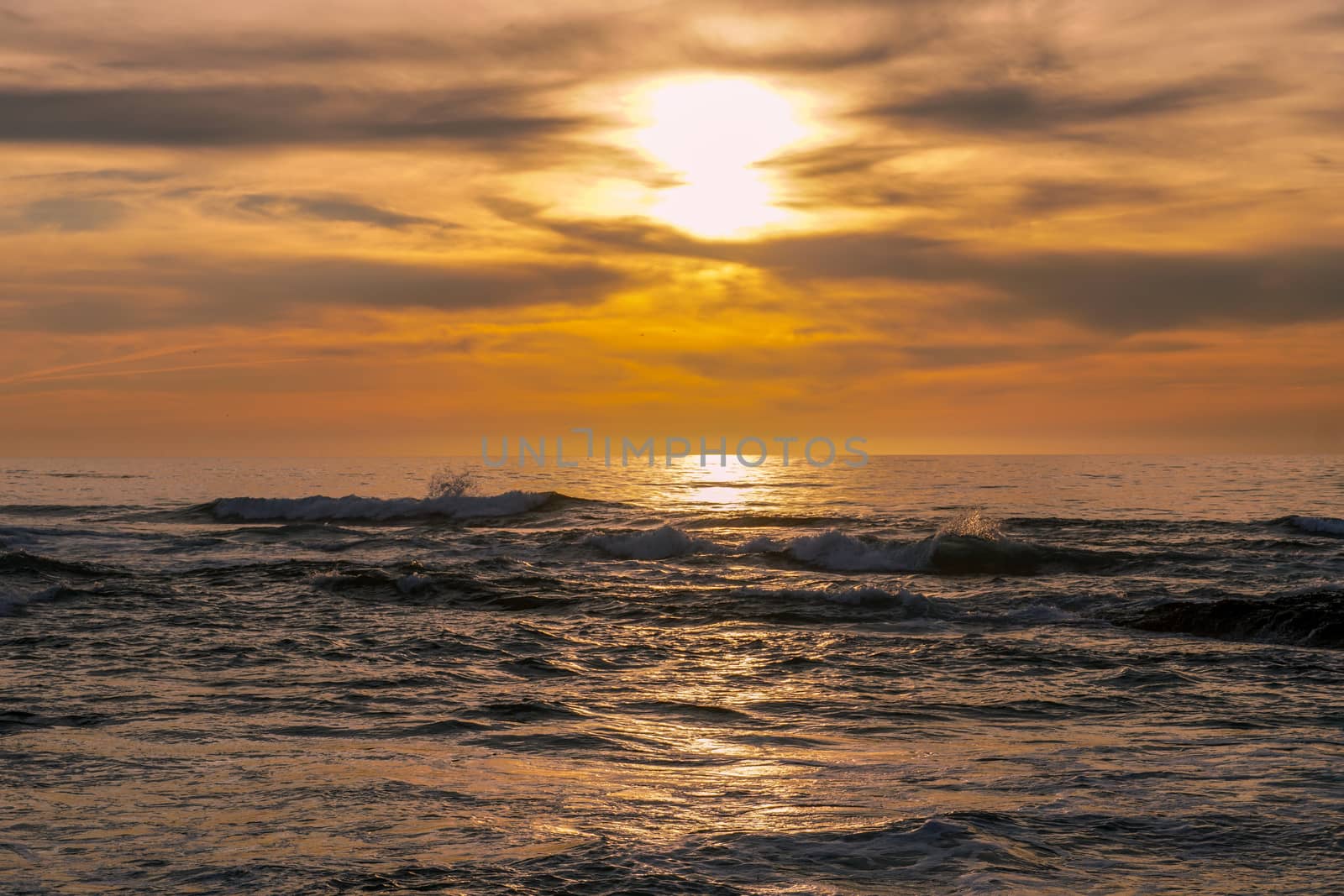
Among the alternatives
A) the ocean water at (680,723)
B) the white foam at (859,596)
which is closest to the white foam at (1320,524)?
the ocean water at (680,723)

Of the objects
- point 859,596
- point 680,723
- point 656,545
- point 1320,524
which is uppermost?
point 1320,524

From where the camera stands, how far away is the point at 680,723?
11273 millimetres

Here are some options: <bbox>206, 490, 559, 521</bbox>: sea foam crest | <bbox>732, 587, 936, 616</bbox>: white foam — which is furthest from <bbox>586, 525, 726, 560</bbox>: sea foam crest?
<bbox>206, 490, 559, 521</bbox>: sea foam crest

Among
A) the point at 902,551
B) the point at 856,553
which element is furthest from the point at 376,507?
the point at 902,551

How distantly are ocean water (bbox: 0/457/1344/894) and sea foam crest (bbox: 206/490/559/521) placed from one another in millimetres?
18050

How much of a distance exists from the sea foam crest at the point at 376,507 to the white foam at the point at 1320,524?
28920 millimetres

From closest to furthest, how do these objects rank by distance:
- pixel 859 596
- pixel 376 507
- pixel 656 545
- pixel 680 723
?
pixel 680 723 → pixel 859 596 → pixel 656 545 → pixel 376 507

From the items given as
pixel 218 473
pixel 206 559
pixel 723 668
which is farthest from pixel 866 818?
pixel 218 473

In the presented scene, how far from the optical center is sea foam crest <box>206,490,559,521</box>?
47344 mm

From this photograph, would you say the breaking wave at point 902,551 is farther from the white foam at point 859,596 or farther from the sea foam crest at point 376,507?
the sea foam crest at point 376,507

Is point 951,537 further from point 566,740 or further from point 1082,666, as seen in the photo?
point 566,740

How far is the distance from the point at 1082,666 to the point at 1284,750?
4.54m

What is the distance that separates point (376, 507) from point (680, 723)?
39.5 meters

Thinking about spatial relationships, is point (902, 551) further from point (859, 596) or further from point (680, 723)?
point (680, 723)
